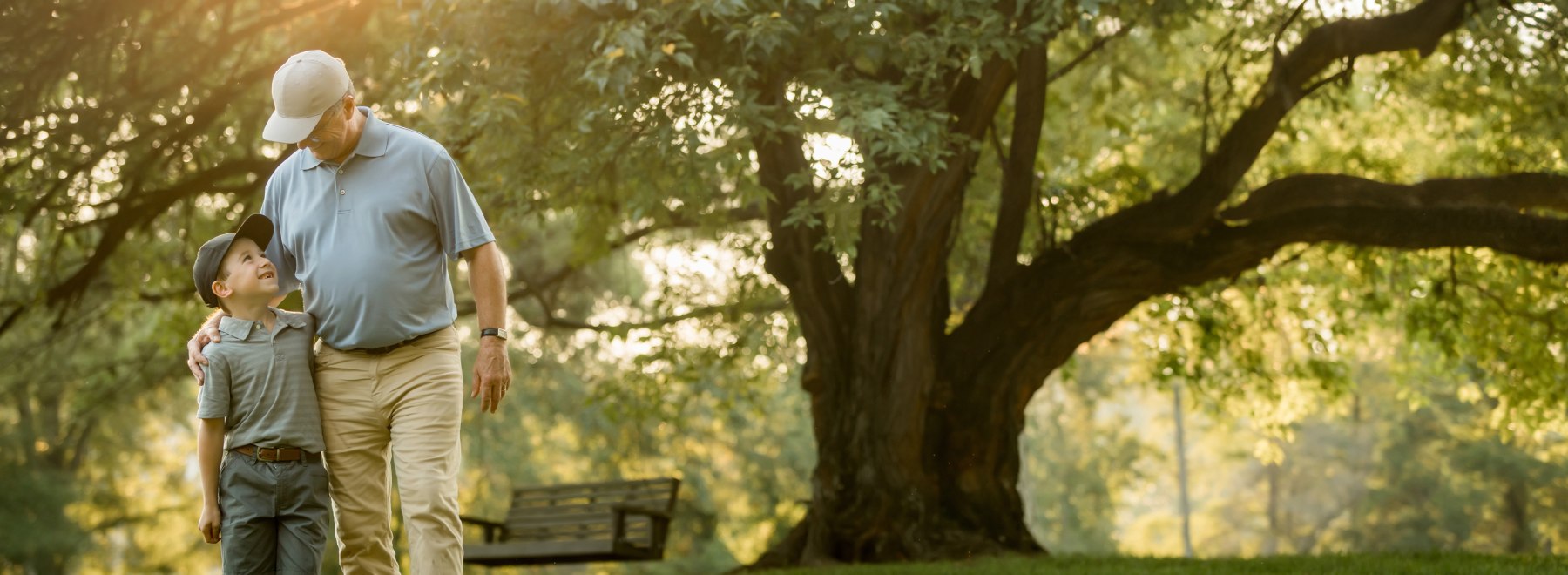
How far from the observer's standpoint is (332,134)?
4.00 m

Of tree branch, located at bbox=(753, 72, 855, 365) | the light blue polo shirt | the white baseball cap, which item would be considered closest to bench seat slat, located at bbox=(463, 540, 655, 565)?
tree branch, located at bbox=(753, 72, 855, 365)

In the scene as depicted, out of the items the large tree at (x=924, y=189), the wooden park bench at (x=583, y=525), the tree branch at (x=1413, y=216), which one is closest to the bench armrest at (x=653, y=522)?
the wooden park bench at (x=583, y=525)

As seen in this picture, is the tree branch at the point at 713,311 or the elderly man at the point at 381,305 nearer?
the elderly man at the point at 381,305

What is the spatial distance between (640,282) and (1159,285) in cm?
1598

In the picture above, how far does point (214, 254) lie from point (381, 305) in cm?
50

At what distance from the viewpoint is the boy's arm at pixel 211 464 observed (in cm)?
381

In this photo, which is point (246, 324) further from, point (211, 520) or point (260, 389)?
point (211, 520)

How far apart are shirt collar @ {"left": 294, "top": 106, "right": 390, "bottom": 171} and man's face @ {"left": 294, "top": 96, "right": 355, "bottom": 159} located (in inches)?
1.7

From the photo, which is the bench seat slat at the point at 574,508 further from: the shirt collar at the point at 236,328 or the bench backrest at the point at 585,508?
the shirt collar at the point at 236,328

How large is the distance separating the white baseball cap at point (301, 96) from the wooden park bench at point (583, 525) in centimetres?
652

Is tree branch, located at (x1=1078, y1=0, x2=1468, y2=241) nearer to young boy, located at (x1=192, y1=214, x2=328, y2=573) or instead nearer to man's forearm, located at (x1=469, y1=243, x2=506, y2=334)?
man's forearm, located at (x1=469, y1=243, x2=506, y2=334)

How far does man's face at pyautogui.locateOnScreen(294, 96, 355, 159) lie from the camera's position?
3.97 m

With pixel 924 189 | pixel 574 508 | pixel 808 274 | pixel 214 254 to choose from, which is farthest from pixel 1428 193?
pixel 214 254

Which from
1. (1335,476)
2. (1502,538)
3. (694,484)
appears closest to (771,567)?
(694,484)
